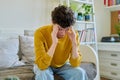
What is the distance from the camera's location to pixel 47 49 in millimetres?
1630

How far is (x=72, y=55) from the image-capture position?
1.67m

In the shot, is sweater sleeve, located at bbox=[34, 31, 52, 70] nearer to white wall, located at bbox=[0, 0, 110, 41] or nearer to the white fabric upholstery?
the white fabric upholstery

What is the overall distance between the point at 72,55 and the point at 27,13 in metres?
1.27

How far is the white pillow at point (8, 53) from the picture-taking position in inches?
76.4

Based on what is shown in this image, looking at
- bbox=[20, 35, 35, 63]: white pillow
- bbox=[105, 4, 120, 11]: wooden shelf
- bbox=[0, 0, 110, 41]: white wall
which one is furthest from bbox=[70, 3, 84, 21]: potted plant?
bbox=[20, 35, 35, 63]: white pillow

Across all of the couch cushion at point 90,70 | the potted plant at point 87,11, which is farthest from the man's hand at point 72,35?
the potted plant at point 87,11

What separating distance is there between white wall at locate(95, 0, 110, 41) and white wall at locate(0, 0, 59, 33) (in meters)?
0.97

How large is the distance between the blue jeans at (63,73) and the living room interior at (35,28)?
15 centimetres

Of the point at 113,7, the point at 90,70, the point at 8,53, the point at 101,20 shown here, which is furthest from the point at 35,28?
the point at 113,7

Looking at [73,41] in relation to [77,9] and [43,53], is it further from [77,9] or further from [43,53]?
[77,9]

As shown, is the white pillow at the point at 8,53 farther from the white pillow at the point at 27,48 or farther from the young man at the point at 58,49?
the young man at the point at 58,49

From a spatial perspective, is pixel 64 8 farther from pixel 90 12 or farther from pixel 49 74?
pixel 90 12

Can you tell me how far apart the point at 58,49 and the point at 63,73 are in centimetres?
21

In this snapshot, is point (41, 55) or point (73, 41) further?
point (73, 41)
